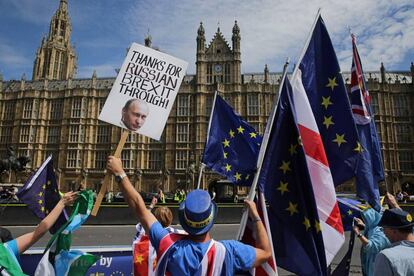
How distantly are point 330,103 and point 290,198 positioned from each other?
1.41 m

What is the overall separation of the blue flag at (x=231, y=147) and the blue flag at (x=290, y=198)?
3.99 metres

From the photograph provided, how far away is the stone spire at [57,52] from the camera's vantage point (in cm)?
5978

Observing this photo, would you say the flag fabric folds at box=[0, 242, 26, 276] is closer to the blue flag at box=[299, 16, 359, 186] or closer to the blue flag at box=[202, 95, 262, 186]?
the blue flag at box=[299, 16, 359, 186]

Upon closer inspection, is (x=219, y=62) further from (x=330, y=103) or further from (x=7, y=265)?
(x=7, y=265)

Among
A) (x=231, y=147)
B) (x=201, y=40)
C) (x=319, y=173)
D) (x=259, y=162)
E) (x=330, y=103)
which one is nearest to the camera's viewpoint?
(x=259, y=162)

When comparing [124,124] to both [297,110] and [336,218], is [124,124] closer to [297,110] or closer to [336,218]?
[297,110]

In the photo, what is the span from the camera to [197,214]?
83.7 inches

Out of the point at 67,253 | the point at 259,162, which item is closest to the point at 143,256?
the point at 67,253

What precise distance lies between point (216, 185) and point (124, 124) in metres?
27.1

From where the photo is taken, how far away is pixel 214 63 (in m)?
44.7

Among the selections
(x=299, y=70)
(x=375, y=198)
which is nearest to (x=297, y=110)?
(x=299, y=70)

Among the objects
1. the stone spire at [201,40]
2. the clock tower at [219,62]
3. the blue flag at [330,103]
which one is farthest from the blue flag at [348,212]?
the stone spire at [201,40]

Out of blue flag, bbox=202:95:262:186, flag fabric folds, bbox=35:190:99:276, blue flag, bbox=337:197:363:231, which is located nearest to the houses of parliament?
blue flag, bbox=202:95:262:186

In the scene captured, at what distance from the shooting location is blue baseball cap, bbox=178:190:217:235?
7.02ft
